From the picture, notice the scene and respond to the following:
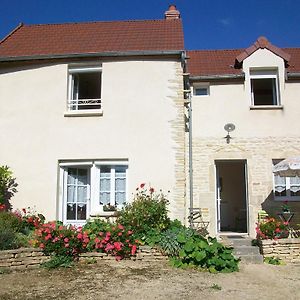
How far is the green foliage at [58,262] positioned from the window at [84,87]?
494 cm

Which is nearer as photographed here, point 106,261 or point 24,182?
point 106,261

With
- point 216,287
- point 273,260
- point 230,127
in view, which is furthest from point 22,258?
point 230,127

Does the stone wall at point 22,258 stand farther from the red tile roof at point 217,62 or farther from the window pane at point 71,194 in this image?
the red tile roof at point 217,62

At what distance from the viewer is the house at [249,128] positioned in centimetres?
1246

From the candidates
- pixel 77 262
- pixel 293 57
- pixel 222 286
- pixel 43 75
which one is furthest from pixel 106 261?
pixel 293 57

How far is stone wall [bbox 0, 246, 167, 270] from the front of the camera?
8539 millimetres

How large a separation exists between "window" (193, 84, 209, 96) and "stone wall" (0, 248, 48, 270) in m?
7.56

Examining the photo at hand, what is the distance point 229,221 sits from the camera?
586 inches

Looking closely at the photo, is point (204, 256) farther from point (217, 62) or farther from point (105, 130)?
point (217, 62)

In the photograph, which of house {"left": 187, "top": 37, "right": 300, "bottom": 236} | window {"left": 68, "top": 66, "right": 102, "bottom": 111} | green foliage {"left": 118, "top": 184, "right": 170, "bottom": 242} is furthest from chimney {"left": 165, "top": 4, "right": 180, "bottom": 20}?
green foliage {"left": 118, "top": 184, "right": 170, "bottom": 242}

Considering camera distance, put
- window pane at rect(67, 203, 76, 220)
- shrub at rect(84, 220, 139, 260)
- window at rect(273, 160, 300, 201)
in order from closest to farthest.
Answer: shrub at rect(84, 220, 139, 260)
window pane at rect(67, 203, 76, 220)
window at rect(273, 160, 300, 201)

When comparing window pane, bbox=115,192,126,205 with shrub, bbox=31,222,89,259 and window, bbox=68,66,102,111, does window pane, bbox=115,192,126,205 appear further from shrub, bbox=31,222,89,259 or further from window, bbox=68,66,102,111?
window, bbox=68,66,102,111

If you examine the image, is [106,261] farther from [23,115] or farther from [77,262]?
[23,115]

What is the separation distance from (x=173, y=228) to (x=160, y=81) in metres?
4.49
